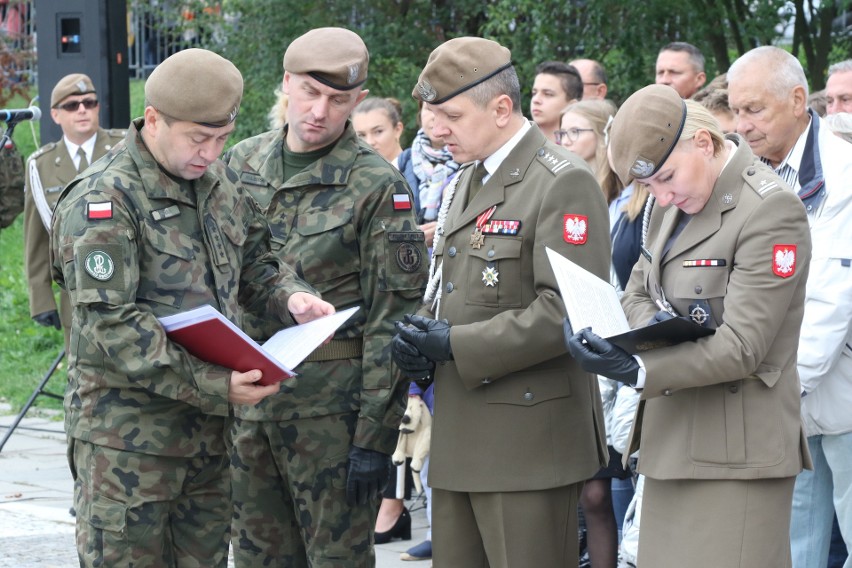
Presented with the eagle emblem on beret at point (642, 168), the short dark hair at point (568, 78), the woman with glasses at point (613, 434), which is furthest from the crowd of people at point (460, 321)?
the short dark hair at point (568, 78)

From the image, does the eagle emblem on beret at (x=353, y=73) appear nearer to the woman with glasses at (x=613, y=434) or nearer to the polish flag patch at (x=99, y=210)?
the polish flag patch at (x=99, y=210)

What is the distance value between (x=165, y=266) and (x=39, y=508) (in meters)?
3.66

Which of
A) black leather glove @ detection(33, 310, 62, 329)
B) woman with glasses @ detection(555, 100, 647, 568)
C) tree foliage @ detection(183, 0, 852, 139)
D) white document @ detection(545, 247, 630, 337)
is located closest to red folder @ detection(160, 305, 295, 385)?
→ white document @ detection(545, 247, 630, 337)

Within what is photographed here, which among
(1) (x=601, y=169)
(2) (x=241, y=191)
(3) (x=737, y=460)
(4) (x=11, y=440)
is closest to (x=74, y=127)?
(4) (x=11, y=440)

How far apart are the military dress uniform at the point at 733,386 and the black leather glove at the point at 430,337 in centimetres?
67

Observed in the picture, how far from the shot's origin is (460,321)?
3.80 meters

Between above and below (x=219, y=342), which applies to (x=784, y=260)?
above

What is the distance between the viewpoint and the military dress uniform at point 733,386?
3162 mm

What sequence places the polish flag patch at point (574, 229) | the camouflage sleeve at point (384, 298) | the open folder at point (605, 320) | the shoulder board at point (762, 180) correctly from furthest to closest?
the camouflage sleeve at point (384, 298) < the polish flag patch at point (574, 229) < the shoulder board at point (762, 180) < the open folder at point (605, 320)

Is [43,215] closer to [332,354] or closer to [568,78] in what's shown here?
[568,78]

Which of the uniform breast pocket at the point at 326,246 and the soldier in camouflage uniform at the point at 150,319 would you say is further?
the uniform breast pocket at the point at 326,246

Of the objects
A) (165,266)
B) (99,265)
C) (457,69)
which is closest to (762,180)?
(457,69)

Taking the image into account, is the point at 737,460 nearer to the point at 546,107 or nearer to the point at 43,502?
the point at 546,107

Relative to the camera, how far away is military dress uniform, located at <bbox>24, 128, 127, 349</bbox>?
756 cm
